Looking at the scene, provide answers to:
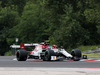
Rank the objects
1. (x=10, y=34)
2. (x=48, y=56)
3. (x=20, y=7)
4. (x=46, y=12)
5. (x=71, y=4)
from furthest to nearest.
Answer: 1. (x=20, y=7)
2. (x=10, y=34)
3. (x=46, y=12)
4. (x=71, y=4)
5. (x=48, y=56)

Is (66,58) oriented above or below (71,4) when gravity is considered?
below

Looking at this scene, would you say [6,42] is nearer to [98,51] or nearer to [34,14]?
[34,14]

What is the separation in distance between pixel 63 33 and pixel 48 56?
2002 centimetres

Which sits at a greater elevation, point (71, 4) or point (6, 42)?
point (71, 4)

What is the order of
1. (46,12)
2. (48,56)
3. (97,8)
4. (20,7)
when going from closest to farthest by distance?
1. (48,56)
2. (97,8)
3. (46,12)
4. (20,7)

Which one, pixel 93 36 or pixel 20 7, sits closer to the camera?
pixel 93 36

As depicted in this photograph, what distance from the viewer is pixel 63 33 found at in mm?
39875

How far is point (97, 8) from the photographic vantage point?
3912cm

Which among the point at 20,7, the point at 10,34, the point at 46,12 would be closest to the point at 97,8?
the point at 46,12

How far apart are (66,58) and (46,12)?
28.7 m

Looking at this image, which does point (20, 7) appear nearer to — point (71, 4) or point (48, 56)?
point (71, 4)

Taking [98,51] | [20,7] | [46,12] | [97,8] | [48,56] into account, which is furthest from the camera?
[20,7]

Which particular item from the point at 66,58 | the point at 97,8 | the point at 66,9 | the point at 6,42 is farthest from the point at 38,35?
the point at 66,58

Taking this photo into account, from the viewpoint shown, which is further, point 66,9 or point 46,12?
point 46,12
